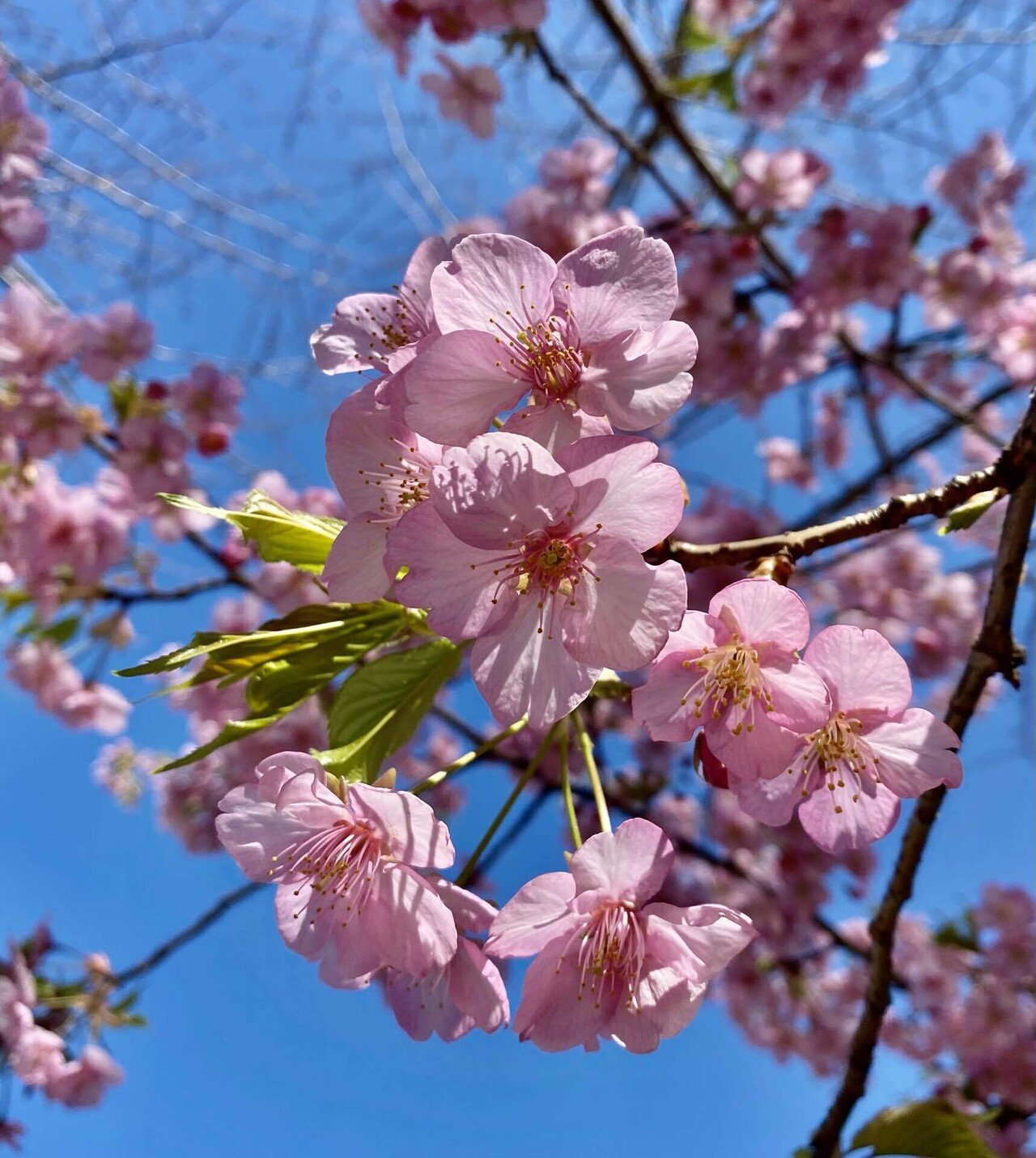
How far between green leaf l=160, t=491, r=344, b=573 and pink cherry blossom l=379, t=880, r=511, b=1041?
0.39 meters

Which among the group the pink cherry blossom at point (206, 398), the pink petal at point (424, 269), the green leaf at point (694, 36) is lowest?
the pink petal at point (424, 269)

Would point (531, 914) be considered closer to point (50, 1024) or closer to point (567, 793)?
point (567, 793)

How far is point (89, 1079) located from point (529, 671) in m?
2.65

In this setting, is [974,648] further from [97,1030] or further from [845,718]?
[97,1030]

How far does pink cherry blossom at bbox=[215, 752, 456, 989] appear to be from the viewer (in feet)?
2.31

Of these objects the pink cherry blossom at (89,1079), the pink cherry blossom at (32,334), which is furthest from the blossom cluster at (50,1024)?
the pink cherry blossom at (32,334)

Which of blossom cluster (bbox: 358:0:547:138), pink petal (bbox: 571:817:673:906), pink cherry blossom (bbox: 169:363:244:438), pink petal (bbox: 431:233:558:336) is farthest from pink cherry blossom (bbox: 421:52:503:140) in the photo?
pink petal (bbox: 571:817:673:906)

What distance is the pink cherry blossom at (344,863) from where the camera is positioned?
70 cm

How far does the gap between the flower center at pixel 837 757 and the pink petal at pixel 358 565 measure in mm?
452

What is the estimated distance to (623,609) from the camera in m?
0.68

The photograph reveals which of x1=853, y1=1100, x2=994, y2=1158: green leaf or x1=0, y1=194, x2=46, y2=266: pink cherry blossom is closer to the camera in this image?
x1=853, y1=1100, x2=994, y2=1158: green leaf

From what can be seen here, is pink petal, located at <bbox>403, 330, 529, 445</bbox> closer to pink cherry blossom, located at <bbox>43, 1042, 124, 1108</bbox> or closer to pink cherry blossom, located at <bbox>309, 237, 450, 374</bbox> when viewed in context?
pink cherry blossom, located at <bbox>309, 237, 450, 374</bbox>

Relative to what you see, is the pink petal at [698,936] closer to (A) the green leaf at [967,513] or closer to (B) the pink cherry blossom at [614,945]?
(B) the pink cherry blossom at [614,945]

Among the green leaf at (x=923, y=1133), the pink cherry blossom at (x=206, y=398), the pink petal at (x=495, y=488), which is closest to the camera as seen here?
the pink petal at (x=495, y=488)
